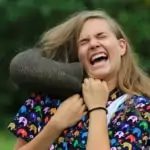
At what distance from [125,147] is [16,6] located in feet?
23.6

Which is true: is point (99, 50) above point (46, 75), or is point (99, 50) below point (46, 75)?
above

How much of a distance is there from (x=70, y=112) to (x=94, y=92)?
0.48ft

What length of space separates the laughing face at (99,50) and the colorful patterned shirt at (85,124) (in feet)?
0.40

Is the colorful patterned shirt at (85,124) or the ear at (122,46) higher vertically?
the ear at (122,46)

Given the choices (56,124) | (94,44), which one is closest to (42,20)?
(94,44)

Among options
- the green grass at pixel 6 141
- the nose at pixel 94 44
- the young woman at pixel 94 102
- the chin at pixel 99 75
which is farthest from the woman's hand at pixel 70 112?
the green grass at pixel 6 141

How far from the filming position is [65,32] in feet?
12.0

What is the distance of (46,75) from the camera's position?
3459mm

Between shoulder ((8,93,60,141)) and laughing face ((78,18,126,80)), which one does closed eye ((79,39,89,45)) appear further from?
shoulder ((8,93,60,141))

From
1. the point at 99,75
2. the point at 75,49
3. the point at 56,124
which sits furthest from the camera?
the point at 75,49

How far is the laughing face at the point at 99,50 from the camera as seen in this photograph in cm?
352

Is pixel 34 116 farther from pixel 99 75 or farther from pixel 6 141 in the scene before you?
pixel 6 141

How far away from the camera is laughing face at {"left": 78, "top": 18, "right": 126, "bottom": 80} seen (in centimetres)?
352

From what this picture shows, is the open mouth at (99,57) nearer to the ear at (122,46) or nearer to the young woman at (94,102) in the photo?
the young woman at (94,102)
